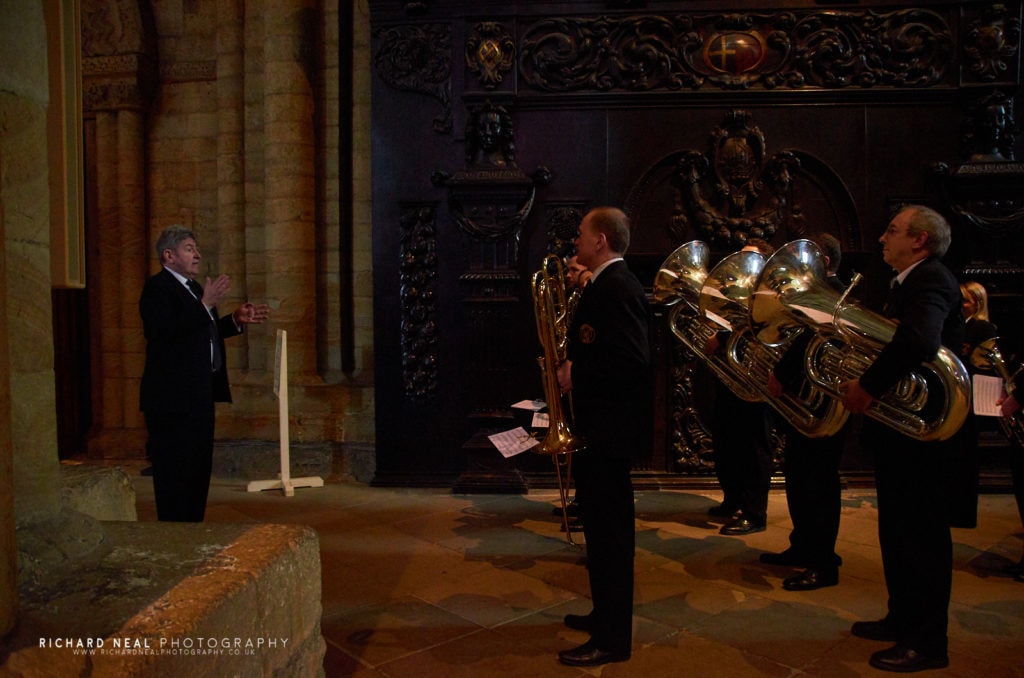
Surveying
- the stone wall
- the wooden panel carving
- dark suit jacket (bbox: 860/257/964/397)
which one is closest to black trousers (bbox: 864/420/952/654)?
dark suit jacket (bbox: 860/257/964/397)

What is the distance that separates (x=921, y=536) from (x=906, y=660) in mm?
509

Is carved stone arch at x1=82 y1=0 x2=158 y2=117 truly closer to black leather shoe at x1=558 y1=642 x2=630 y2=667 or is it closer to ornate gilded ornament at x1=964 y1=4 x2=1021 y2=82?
black leather shoe at x1=558 y1=642 x2=630 y2=667

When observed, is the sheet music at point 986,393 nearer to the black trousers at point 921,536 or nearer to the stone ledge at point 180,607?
the black trousers at point 921,536

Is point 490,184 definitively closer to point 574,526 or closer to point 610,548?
point 574,526

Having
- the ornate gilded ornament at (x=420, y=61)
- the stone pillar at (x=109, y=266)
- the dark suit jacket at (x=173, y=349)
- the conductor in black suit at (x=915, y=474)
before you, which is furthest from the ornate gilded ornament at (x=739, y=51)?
the stone pillar at (x=109, y=266)

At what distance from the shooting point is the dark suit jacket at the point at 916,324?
3037 mm

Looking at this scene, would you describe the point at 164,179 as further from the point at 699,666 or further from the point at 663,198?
the point at 699,666

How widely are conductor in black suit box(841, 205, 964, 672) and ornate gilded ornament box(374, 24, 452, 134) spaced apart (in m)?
4.20

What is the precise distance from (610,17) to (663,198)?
157cm

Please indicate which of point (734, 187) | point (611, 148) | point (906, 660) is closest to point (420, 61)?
point (611, 148)

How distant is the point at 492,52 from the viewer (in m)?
6.42

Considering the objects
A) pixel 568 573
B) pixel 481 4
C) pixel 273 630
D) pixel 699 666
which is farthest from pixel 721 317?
pixel 481 4

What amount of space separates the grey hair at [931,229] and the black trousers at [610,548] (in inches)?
62.2

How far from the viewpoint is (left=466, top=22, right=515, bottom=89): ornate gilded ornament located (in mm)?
6430
